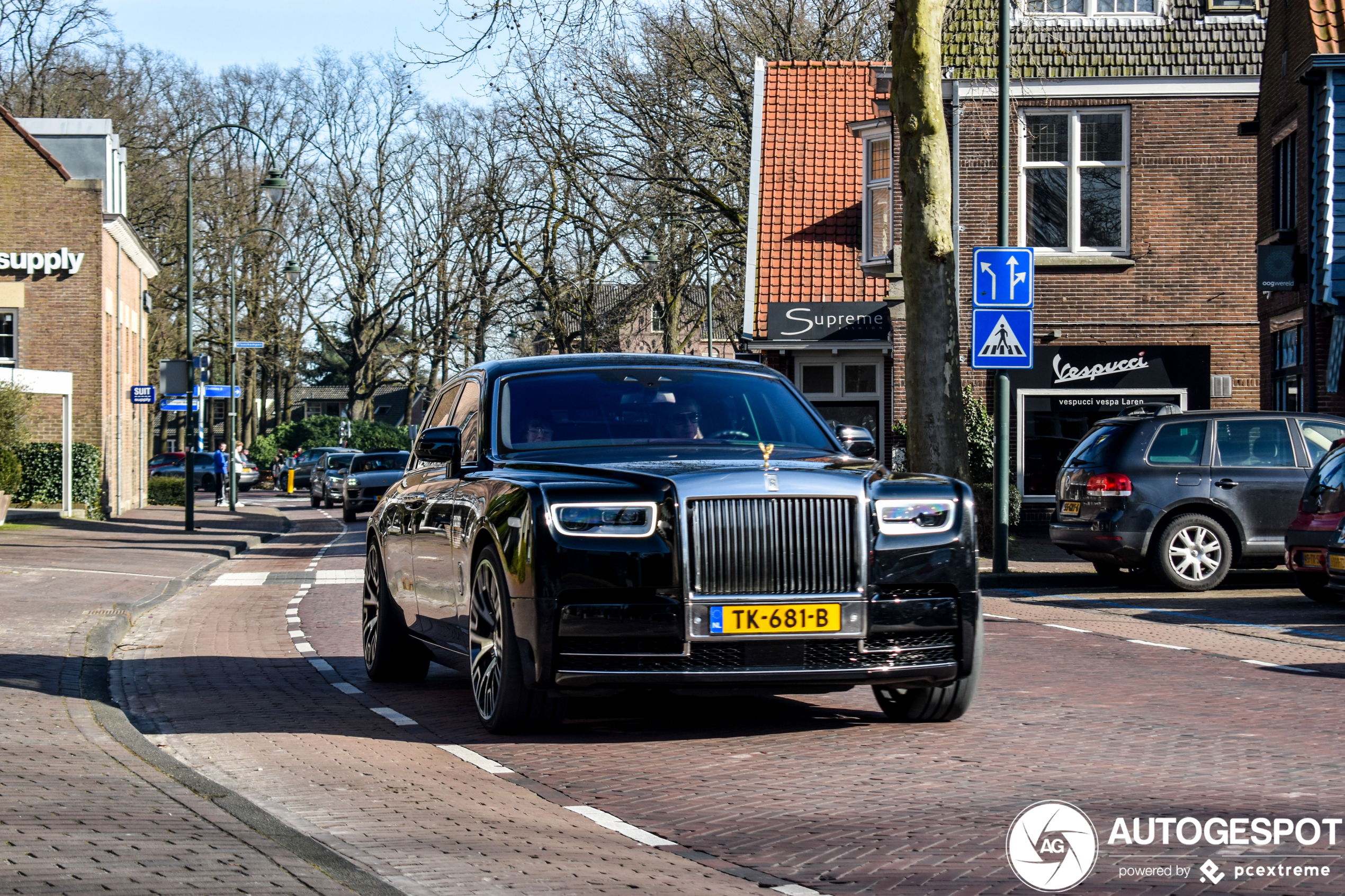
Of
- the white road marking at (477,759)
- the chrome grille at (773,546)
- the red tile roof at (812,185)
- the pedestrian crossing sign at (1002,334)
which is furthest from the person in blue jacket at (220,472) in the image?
the chrome grille at (773,546)

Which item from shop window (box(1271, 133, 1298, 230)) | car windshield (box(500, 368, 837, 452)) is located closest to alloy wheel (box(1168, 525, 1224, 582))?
car windshield (box(500, 368, 837, 452))

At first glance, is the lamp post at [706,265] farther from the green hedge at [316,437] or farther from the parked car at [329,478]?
the green hedge at [316,437]

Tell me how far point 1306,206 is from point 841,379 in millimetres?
8492

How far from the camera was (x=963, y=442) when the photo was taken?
18.1 m

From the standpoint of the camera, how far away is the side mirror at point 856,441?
27.7 feet

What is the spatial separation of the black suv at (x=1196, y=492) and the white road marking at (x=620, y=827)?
10.9 meters

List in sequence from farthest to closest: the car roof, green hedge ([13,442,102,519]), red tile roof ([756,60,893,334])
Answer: green hedge ([13,442,102,519])
red tile roof ([756,60,893,334])
the car roof

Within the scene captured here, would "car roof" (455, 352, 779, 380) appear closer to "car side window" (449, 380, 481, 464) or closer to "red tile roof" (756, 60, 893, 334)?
"car side window" (449, 380, 481, 464)

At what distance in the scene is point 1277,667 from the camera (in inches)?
398

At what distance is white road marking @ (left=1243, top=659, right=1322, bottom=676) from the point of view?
32.2 feet

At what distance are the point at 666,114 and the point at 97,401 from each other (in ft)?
50.4

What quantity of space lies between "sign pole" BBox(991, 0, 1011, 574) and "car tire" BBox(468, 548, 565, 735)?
1066cm

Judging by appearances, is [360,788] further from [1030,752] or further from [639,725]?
[1030,752]

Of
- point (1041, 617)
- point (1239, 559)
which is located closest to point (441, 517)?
point (1041, 617)
